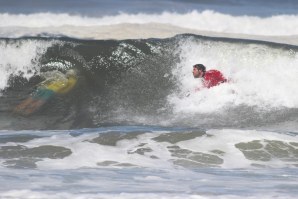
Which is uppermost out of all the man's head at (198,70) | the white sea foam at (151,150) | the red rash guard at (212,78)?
the man's head at (198,70)

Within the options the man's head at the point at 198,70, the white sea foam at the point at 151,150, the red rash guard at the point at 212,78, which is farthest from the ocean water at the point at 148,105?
the man's head at the point at 198,70

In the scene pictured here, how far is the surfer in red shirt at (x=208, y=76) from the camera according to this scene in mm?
12906

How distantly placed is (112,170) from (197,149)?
156cm

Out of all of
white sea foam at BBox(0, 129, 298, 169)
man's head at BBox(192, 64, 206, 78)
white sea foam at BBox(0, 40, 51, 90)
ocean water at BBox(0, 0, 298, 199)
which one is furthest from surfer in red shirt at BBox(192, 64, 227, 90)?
white sea foam at BBox(0, 40, 51, 90)

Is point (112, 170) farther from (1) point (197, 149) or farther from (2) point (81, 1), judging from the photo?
(2) point (81, 1)

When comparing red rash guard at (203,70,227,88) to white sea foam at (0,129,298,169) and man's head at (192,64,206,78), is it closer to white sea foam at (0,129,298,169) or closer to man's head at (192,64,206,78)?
man's head at (192,64,206,78)

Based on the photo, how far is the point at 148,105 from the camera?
13.6 meters

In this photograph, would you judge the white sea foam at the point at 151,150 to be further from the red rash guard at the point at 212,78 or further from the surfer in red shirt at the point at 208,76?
the red rash guard at the point at 212,78

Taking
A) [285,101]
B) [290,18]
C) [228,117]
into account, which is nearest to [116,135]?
[228,117]

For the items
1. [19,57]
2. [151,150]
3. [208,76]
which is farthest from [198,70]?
[19,57]

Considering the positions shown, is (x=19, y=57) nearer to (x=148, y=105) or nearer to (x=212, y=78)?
(x=148, y=105)

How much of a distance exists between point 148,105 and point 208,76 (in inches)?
45.5

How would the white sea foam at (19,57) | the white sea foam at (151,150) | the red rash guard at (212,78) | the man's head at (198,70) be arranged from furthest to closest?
the white sea foam at (19,57), the red rash guard at (212,78), the man's head at (198,70), the white sea foam at (151,150)

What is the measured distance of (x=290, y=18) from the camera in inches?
866
